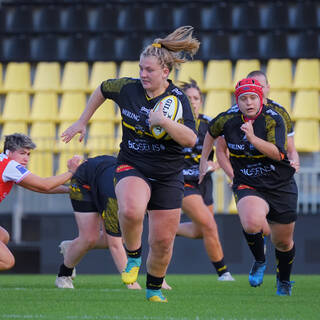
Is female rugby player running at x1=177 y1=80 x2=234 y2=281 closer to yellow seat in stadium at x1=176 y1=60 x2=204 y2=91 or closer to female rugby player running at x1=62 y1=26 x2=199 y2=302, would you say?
female rugby player running at x1=62 y1=26 x2=199 y2=302

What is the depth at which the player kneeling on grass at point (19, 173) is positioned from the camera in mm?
6336

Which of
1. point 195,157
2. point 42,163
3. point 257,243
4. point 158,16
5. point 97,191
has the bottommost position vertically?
point 42,163

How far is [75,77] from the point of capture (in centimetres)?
1516

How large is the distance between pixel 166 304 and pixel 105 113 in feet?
30.5

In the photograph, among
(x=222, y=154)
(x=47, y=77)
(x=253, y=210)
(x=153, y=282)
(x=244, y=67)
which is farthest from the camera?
(x=47, y=77)

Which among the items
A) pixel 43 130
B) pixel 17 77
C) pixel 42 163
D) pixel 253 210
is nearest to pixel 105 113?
pixel 43 130

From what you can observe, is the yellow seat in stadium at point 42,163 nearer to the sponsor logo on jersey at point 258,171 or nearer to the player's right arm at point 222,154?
the player's right arm at point 222,154

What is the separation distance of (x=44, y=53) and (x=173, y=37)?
10476mm

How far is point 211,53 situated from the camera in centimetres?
1509

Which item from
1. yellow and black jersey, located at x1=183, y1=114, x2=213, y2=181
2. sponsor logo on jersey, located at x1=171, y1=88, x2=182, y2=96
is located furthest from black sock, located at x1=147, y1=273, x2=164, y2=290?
yellow and black jersey, located at x1=183, y1=114, x2=213, y2=181

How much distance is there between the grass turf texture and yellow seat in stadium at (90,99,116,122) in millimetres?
7082

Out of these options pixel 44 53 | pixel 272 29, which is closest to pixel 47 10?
pixel 44 53

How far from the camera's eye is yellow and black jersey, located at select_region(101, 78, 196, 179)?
545 cm

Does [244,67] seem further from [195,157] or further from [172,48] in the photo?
[172,48]
